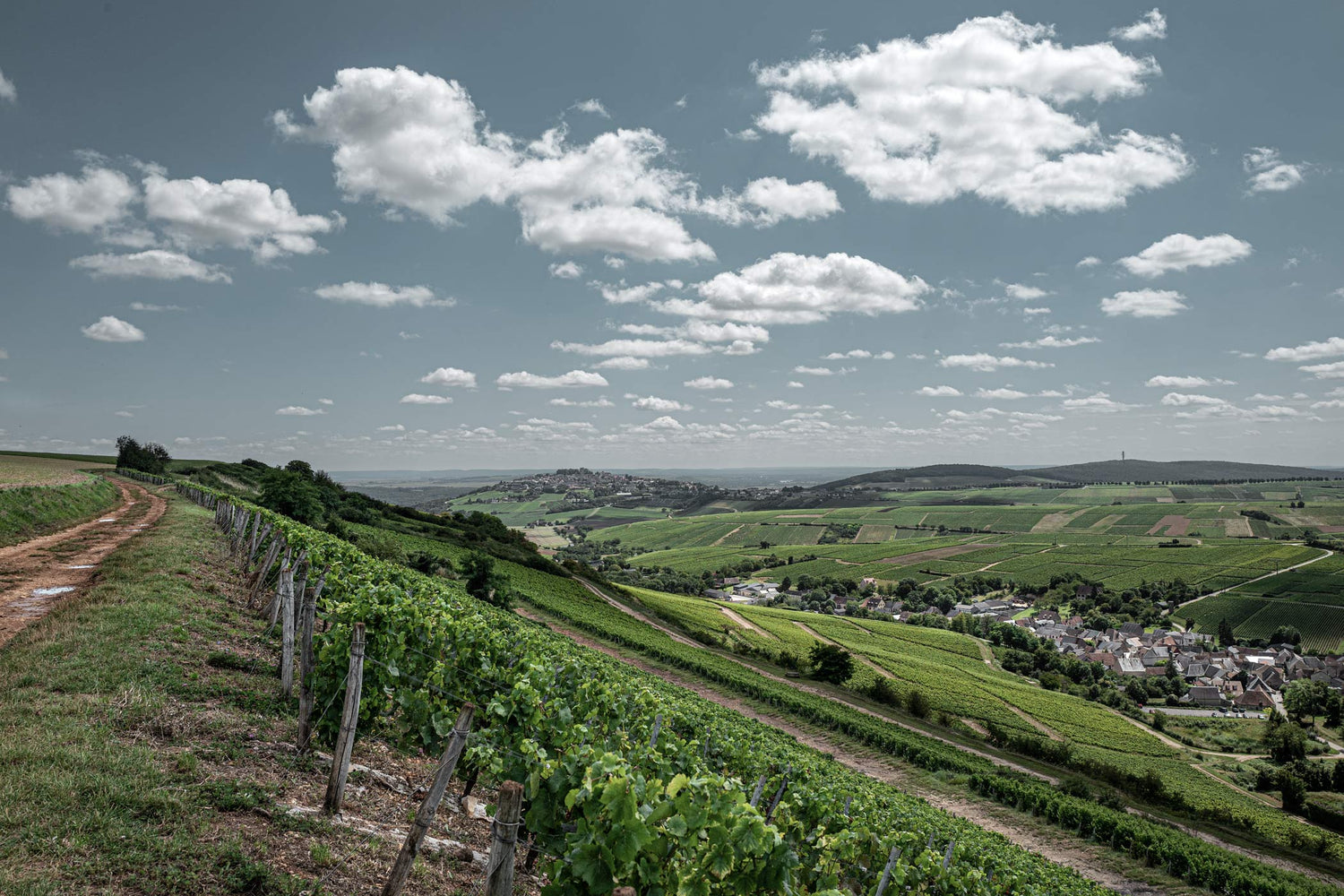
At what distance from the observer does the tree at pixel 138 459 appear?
9400 centimetres

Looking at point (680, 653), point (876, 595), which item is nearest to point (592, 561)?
point (876, 595)

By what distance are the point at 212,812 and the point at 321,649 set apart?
9.84ft

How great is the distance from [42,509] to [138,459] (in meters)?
79.3

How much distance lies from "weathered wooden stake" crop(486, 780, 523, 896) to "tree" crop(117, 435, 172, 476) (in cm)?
11203

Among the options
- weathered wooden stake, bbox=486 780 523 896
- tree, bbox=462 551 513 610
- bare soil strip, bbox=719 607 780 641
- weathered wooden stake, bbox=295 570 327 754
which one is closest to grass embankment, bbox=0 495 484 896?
weathered wooden stake, bbox=295 570 327 754

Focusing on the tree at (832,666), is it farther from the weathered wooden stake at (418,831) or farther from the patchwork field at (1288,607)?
the patchwork field at (1288,607)

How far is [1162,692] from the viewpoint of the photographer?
91.1 meters

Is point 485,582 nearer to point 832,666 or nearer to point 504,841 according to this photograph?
point 832,666

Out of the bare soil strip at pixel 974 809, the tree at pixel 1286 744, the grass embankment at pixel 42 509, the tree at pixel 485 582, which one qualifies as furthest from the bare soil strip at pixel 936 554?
Result: the grass embankment at pixel 42 509

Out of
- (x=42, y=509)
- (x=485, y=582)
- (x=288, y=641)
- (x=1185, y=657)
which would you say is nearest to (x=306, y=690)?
(x=288, y=641)

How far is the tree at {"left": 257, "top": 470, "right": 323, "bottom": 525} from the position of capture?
148 ft

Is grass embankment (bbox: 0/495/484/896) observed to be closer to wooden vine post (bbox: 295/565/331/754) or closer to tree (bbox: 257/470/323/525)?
wooden vine post (bbox: 295/565/331/754)

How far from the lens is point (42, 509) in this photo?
31.5 m

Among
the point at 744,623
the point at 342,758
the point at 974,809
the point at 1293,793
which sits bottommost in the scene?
the point at 1293,793
